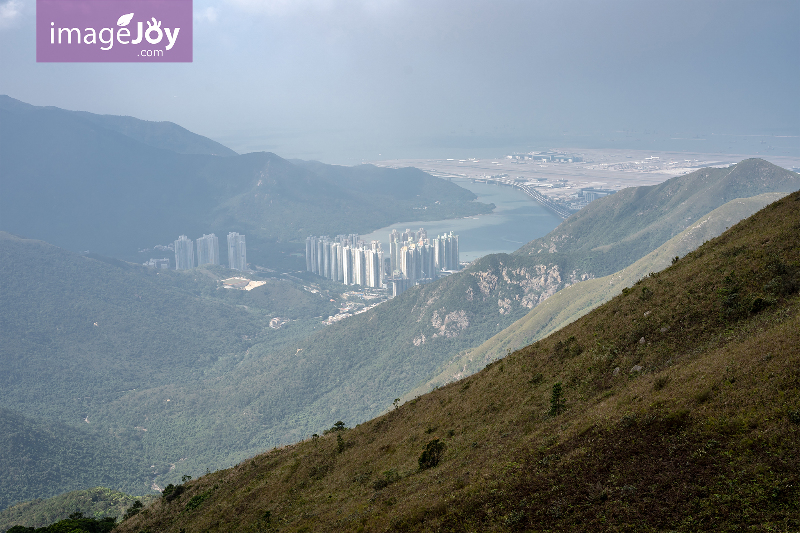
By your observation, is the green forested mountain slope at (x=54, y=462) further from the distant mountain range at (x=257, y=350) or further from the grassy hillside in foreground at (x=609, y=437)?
the grassy hillside in foreground at (x=609, y=437)

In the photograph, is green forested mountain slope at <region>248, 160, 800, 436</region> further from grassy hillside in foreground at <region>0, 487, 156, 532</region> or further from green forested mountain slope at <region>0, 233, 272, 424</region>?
grassy hillside in foreground at <region>0, 487, 156, 532</region>

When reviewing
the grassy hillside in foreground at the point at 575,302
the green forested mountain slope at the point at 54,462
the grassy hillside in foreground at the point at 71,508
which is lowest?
the green forested mountain slope at the point at 54,462

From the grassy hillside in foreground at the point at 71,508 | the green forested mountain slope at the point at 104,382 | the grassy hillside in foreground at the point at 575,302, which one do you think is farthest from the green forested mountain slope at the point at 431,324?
the grassy hillside in foreground at the point at 71,508

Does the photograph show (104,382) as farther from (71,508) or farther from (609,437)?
(609,437)

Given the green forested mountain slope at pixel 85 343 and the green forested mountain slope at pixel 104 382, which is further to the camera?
the green forested mountain slope at pixel 85 343

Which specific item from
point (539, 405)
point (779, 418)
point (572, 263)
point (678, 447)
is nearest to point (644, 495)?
point (678, 447)

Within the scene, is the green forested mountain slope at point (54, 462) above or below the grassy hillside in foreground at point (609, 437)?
below

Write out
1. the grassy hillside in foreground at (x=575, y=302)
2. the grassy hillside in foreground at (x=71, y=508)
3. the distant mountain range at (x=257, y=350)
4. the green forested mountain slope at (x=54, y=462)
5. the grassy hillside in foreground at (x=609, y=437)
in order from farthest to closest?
the distant mountain range at (x=257, y=350)
the grassy hillside in foreground at (x=575, y=302)
the green forested mountain slope at (x=54, y=462)
the grassy hillside in foreground at (x=71, y=508)
the grassy hillside in foreground at (x=609, y=437)

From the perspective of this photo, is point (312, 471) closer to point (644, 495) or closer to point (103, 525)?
point (103, 525)
